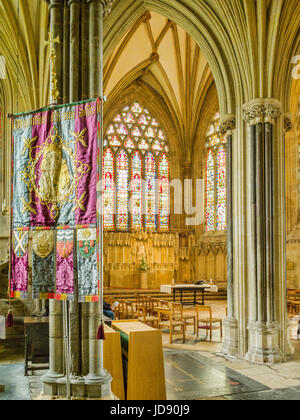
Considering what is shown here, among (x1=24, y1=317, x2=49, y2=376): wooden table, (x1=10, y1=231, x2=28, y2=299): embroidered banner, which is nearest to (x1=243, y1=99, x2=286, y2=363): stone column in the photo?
(x1=24, y1=317, x2=49, y2=376): wooden table

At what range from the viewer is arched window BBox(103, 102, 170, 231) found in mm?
20812

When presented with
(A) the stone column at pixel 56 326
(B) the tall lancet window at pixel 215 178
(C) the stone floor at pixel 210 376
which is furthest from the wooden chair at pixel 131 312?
(B) the tall lancet window at pixel 215 178

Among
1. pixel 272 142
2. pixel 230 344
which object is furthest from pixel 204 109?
pixel 230 344

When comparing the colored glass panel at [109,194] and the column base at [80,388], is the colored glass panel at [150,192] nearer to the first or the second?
the colored glass panel at [109,194]

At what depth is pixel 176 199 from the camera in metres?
21.7

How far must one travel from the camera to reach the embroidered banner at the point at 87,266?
14.4ft

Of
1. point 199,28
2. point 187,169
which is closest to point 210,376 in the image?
point 199,28

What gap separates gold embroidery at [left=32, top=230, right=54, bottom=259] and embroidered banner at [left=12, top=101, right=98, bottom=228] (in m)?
0.11

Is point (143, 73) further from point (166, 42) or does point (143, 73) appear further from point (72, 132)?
point (72, 132)

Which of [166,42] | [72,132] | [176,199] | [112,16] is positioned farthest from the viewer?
[176,199]

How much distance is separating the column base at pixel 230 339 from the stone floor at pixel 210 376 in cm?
21

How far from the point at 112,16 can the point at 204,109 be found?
35.9 ft

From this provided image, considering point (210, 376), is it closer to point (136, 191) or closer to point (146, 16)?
point (146, 16)

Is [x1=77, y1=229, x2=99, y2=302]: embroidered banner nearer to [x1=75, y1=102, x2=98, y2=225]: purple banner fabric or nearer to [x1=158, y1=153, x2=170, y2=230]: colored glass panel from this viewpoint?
[x1=75, y1=102, x2=98, y2=225]: purple banner fabric
